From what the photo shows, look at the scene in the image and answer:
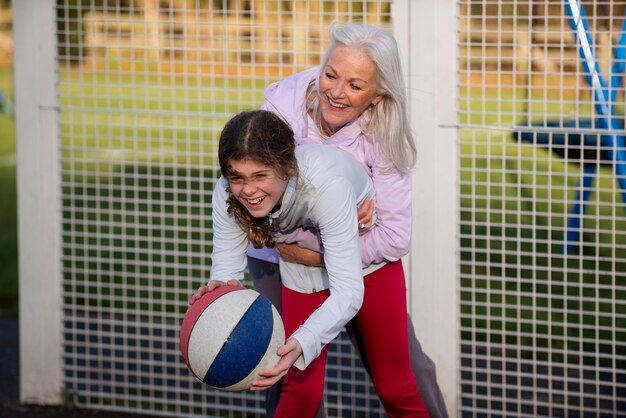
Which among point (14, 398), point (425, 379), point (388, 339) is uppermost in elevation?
point (388, 339)

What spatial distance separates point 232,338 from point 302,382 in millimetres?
552

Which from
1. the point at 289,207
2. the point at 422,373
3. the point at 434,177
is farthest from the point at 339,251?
the point at 434,177

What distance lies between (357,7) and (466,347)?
2.72 metres

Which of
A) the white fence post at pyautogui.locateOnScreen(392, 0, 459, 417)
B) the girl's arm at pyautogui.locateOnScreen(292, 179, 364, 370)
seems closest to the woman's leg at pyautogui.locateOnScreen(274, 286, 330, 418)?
the girl's arm at pyautogui.locateOnScreen(292, 179, 364, 370)

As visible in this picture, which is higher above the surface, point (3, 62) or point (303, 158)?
point (3, 62)

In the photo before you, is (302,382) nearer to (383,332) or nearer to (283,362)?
(383,332)

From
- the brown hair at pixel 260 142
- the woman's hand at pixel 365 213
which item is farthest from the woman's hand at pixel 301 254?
the brown hair at pixel 260 142

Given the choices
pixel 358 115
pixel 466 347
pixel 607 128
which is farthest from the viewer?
pixel 466 347

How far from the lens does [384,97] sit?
3.69 meters

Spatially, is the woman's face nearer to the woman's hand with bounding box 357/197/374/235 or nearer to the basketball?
the woman's hand with bounding box 357/197/374/235

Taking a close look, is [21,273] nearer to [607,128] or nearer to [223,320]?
[223,320]

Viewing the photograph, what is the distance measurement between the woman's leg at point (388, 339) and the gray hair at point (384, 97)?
17.6 inches

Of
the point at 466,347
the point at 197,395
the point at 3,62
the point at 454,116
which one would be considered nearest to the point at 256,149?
the point at 454,116

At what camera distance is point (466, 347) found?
5.89m
